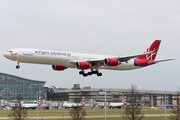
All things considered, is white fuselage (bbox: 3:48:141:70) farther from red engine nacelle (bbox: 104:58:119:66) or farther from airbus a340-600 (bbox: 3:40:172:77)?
red engine nacelle (bbox: 104:58:119:66)

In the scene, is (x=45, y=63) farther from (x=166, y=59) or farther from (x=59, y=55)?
(x=166, y=59)

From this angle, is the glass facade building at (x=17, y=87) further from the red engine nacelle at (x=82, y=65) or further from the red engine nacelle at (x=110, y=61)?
the red engine nacelle at (x=110, y=61)

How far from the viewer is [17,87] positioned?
13125 cm

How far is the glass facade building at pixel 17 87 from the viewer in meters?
127

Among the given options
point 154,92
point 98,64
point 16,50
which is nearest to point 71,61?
point 98,64

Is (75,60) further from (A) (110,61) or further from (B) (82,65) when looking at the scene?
(A) (110,61)

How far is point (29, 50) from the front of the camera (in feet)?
187

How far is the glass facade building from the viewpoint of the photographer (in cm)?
12681

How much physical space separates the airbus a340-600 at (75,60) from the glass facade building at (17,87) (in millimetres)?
64893

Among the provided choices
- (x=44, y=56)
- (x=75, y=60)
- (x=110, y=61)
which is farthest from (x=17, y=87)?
(x=110, y=61)

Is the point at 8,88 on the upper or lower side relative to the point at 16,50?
lower

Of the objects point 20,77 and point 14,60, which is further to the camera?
point 20,77

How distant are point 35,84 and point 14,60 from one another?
8264 centimetres

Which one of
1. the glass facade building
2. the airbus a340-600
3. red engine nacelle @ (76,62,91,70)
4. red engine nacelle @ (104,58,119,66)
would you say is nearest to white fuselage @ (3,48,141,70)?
the airbus a340-600
